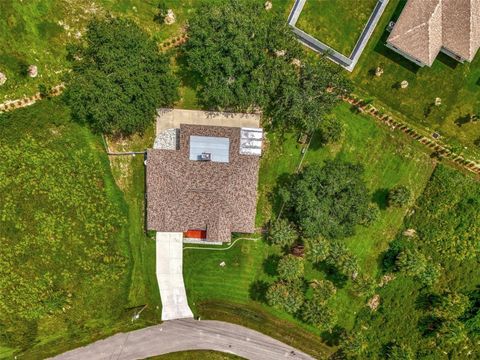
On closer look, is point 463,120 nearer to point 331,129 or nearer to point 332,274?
point 331,129

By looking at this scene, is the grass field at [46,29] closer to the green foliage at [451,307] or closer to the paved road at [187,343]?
the paved road at [187,343]

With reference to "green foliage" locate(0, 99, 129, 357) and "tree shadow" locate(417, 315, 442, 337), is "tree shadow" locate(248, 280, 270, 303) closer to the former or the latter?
"green foliage" locate(0, 99, 129, 357)

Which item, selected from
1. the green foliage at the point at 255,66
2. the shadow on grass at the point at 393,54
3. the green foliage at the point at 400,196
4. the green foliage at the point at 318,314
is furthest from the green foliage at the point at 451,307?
the shadow on grass at the point at 393,54

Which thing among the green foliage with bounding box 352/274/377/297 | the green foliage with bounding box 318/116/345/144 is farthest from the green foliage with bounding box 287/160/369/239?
the green foliage with bounding box 352/274/377/297

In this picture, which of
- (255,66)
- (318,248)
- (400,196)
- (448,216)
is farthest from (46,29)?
(448,216)

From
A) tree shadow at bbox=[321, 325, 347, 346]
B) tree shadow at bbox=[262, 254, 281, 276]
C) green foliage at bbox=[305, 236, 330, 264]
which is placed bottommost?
tree shadow at bbox=[321, 325, 347, 346]

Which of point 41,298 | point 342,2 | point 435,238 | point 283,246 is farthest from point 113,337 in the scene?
point 342,2

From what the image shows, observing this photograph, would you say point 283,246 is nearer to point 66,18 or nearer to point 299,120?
point 299,120
